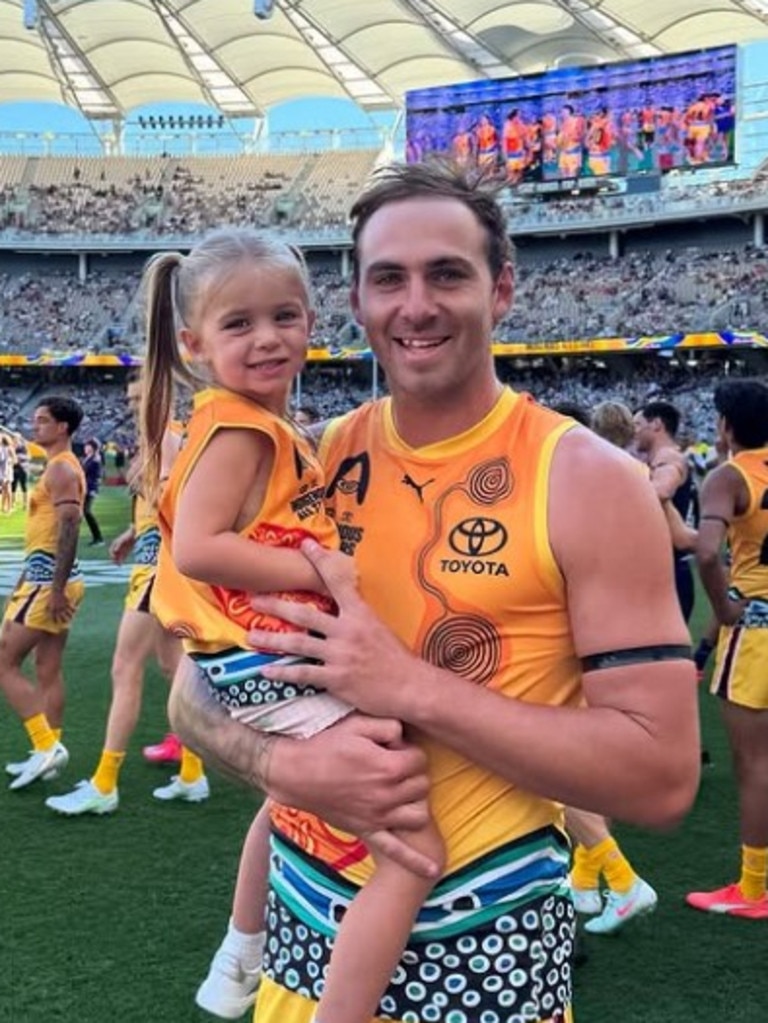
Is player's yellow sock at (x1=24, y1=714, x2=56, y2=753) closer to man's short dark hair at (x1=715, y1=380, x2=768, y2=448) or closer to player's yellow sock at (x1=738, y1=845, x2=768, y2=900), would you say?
player's yellow sock at (x1=738, y1=845, x2=768, y2=900)

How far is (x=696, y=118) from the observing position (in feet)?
139

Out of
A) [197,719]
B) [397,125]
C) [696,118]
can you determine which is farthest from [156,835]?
[397,125]

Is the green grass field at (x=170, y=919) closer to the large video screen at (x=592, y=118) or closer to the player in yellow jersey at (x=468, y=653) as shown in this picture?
the player in yellow jersey at (x=468, y=653)

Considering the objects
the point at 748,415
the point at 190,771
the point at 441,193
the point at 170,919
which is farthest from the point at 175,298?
the point at 190,771

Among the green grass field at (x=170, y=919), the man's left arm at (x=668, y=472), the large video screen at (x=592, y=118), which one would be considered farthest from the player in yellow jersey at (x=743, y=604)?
the large video screen at (x=592, y=118)

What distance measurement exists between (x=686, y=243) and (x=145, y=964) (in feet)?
163

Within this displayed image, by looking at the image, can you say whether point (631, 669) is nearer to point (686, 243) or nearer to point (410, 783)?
point (410, 783)

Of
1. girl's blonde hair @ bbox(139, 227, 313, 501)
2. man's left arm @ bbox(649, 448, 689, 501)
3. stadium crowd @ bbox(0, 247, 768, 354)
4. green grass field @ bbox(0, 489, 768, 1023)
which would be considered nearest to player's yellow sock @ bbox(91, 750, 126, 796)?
green grass field @ bbox(0, 489, 768, 1023)

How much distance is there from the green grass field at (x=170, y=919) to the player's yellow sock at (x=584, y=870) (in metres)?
0.23

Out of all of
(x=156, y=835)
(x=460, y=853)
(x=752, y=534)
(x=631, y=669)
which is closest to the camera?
(x=631, y=669)

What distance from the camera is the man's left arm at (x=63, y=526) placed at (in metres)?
6.41

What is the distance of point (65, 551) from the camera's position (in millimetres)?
6449

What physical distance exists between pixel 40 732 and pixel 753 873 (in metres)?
3.64

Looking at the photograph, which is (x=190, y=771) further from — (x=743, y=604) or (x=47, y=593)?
(x=743, y=604)
